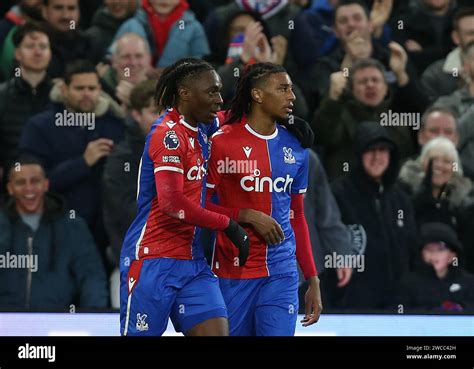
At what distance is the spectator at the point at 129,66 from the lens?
362 inches

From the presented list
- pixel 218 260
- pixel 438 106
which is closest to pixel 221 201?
pixel 218 260

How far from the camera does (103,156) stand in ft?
29.5

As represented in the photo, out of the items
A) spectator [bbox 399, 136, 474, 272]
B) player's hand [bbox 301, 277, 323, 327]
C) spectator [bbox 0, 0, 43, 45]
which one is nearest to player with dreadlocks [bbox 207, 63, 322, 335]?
player's hand [bbox 301, 277, 323, 327]

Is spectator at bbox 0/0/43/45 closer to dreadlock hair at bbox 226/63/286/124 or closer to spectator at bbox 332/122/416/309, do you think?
spectator at bbox 332/122/416/309

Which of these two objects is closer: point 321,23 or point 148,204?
point 148,204

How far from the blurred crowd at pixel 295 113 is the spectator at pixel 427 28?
2 cm

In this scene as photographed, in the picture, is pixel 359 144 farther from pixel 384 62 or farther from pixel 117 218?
pixel 117 218

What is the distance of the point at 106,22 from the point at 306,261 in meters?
3.44

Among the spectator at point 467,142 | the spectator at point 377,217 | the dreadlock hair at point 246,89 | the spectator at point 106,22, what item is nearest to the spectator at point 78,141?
the spectator at point 106,22

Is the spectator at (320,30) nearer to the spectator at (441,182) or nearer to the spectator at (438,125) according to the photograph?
the spectator at (438,125)

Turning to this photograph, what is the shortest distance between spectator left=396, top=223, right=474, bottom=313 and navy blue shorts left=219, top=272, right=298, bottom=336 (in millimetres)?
2422

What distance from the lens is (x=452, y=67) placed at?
938 cm

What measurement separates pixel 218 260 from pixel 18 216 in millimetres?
2568

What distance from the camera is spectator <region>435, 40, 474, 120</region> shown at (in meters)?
9.25
